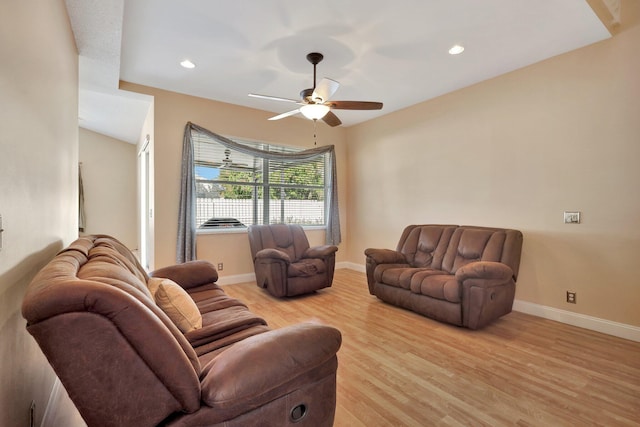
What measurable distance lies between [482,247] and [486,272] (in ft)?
1.99

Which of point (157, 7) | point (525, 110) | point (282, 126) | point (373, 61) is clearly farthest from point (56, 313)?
point (282, 126)

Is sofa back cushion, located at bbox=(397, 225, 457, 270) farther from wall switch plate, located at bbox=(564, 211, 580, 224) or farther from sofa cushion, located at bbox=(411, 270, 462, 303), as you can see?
wall switch plate, located at bbox=(564, 211, 580, 224)

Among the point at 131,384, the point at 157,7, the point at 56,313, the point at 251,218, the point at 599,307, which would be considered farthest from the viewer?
the point at 251,218

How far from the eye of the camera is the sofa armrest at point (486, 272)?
2.86 m

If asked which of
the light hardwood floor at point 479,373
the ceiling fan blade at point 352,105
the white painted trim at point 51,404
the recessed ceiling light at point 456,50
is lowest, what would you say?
the light hardwood floor at point 479,373

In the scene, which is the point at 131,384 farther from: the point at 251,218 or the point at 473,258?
the point at 251,218

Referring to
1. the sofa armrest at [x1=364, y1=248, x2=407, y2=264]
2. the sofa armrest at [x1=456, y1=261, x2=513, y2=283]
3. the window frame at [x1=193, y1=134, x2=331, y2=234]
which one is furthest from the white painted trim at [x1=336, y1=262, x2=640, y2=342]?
the window frame at [x1=193, y1=134, x2=331, y2=234]

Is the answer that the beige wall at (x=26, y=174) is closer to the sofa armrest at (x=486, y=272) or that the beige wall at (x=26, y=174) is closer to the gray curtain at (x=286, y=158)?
the gray curtain at (x=286, y=158)

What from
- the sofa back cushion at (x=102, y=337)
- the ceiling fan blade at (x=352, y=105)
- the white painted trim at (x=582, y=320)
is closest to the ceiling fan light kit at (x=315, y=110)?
the ceiling fan blade at (x=352, y=105)

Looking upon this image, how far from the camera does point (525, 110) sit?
11.4ft

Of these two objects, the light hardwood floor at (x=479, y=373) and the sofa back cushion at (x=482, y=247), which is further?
the sofa back cushion at (x=482, y=247)

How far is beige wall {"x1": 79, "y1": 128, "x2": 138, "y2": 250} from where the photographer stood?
7.20m

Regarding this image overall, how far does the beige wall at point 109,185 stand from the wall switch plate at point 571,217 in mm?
8576

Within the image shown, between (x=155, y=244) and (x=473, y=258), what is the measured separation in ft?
13.3
